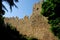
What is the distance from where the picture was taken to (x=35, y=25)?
2139 cm

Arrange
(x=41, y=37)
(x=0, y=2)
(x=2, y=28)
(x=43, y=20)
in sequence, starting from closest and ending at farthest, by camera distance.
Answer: (x=2, y=28), (x=0, y=2), (x=41, y=37), (x=43, y=20)

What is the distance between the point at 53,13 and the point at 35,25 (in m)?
2.08

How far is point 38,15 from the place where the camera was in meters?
21.9

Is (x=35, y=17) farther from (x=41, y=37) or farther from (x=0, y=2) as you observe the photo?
(x=0, y=2)

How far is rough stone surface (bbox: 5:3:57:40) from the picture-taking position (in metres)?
20.3

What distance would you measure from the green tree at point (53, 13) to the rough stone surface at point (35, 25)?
60 centimetres

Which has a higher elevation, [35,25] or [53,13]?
[53,13]

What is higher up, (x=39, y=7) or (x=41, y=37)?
(x=39, y=7)

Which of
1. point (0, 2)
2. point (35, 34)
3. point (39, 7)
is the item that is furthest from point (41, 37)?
point (0, 2)

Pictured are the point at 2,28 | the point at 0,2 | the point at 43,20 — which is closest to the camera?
the point at 2,28

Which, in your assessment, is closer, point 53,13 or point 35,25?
point 53,13

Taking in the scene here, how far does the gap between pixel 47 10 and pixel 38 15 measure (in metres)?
1.50

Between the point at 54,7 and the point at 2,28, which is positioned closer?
the point at 2,28

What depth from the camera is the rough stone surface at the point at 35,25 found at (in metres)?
20.3
